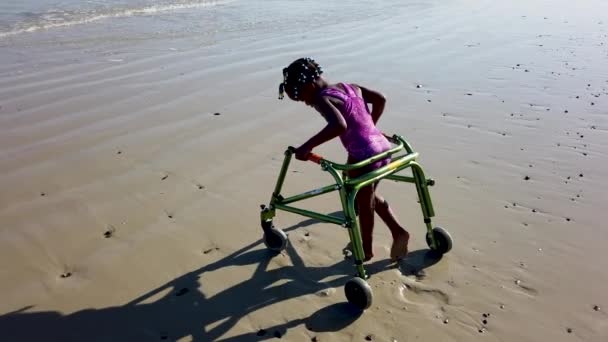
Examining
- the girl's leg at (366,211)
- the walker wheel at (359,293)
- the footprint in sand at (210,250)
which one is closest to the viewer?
the walker wheel at (359,293)

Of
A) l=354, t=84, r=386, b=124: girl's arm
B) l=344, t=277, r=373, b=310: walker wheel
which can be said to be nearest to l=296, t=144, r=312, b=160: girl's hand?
l=354, t=84, r=386, b=124: girl's arm

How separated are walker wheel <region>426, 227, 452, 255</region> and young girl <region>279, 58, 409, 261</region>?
0.33 m

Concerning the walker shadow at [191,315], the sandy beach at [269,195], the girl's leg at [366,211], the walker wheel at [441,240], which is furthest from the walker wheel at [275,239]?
the walker wheel at [441,240]

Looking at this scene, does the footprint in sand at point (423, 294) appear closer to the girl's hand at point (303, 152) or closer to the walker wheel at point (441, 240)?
the walker wheel at point (441, 240)

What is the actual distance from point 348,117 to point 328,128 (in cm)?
35

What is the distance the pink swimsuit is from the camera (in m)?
3.68

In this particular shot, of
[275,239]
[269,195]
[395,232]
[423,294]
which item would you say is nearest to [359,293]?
[423,294]

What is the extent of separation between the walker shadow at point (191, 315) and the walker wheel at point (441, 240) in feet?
1.46

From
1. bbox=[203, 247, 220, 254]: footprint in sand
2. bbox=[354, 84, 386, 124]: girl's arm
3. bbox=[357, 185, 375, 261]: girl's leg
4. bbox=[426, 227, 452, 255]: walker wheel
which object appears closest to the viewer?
bbox=[357, 185, 375, 261]: girl's leg

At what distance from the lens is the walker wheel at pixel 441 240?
4.17 meters

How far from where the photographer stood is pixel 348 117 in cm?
368

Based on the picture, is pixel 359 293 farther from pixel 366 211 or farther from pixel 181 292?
Answer: pixel 181 292

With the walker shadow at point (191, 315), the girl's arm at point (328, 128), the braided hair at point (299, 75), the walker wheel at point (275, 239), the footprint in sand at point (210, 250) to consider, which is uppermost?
the braided hair at point (299, 75)

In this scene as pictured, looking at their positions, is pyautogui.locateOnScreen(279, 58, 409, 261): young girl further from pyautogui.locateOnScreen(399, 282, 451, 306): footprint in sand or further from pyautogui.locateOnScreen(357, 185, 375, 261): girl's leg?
pyautogui.locateOnScreen(399, 282, 451, 306): footprint in sand
